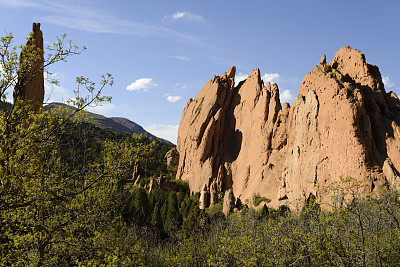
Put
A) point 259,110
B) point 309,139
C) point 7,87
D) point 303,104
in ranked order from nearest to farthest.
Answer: point 7,87 → point 309,139 → point 303,104 → point 259,110

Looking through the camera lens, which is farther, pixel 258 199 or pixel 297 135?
pixel 258 199

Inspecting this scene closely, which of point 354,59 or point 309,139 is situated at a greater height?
point 354,59

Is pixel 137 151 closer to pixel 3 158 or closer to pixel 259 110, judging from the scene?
pixel 3 158

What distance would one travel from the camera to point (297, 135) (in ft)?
183

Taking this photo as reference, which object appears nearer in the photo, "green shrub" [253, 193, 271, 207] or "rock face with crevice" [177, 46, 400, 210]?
"rock face with crevice" [177, 46, 400, 210]

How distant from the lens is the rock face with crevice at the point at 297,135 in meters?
44.1

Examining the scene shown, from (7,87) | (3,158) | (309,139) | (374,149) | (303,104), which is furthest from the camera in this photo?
(303,104)

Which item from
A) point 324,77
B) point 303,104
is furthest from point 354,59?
point 303,104

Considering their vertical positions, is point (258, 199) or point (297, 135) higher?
point (297, 135)

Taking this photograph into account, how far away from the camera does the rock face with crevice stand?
44094 mm

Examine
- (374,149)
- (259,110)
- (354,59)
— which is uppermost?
(354,59)

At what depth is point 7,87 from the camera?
29.8ft

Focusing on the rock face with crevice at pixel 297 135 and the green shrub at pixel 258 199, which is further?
the green shrub at pixel 258 199

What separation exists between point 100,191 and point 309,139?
45.5 meters
